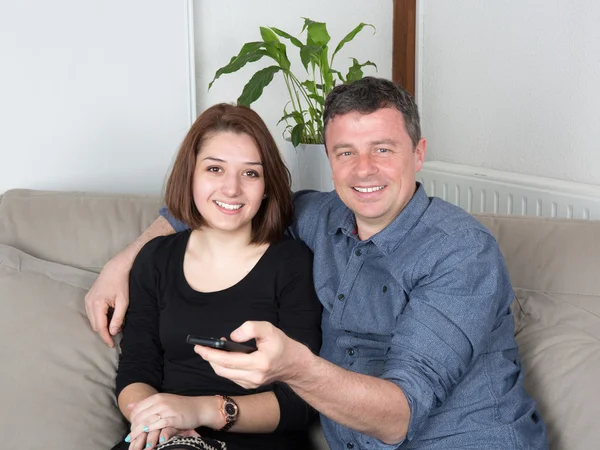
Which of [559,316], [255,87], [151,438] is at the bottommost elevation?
[151,438]

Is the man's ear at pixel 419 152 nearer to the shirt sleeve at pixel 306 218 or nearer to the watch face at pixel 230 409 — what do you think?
the shirt sleeve at pixel 306 218

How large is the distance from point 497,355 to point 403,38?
6.02ft

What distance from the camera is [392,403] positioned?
1.32m

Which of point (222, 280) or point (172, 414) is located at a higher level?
point (222, 280)

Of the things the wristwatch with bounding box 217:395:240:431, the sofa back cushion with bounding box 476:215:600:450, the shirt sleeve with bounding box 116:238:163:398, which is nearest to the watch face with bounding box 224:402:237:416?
the wristwatch with bounding box 217:395:240:431

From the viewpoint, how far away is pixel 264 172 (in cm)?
180

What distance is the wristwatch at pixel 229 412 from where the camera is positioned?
160 centimetres

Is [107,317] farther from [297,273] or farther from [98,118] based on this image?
[98,118]

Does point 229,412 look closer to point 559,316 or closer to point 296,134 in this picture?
point 559,316

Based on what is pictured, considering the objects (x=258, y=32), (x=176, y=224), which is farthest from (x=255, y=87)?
(x=176, y=224)

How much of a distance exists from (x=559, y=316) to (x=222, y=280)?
2.31 feet

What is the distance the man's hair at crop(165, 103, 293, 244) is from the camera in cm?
179

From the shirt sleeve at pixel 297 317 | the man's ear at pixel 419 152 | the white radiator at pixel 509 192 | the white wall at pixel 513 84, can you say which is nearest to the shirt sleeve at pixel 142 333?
the shirt sleeve at pixel 297 317

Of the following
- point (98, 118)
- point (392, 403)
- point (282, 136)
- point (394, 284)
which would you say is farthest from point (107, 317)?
point (282, 136)
